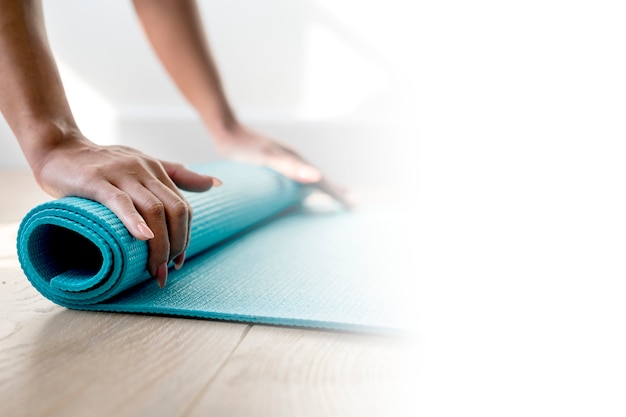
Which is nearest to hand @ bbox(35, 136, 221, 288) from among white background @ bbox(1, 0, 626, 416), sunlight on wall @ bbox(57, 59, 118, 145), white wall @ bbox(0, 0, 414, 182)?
white background @ bbox(1, 0, 626, 416)

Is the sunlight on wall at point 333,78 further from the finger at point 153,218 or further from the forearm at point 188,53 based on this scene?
the finger at point 153,218

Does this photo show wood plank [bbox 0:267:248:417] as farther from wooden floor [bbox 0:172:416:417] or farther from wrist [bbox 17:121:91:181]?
wrist [bbox 17:121:91:181]

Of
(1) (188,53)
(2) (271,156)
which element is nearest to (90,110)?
(1) (188,53)

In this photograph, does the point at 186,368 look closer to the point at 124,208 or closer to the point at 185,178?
the point at 124,208

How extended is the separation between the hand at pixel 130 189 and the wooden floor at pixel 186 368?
118 millimetres

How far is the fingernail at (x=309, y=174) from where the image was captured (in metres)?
1.91

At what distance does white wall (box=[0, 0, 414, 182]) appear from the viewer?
2.94 metres

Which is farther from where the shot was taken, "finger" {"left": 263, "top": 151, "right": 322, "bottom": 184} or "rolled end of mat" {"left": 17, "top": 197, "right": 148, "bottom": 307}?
"finger" {"left": 263, "top": 151, "right": 322, "bottom": 184}


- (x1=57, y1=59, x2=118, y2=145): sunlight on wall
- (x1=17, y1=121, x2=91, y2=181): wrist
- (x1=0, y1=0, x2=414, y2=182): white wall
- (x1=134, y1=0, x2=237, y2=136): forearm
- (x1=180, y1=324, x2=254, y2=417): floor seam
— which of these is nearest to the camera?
(x1=180, y1=324, x2=254, y2=417): floor seam

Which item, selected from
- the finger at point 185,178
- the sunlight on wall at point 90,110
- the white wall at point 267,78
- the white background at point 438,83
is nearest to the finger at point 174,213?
the finger at point 185,178

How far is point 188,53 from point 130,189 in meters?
1.08

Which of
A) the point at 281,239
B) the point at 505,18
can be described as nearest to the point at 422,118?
the point at 505,18

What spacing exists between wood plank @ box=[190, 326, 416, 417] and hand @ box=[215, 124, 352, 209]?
3.49 feet

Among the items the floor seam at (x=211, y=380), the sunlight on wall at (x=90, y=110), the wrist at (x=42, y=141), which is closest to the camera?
the floor seam at (x=211, y=380)
